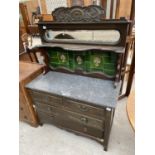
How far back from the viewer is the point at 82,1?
3.01 meters

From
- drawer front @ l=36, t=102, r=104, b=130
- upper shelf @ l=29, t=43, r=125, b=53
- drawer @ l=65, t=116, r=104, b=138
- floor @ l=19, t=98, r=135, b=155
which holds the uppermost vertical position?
upper shelf @ l=29, t=43, r=125, b=53

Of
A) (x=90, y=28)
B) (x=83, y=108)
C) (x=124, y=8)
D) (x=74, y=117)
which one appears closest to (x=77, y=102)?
(x=83, y=108)

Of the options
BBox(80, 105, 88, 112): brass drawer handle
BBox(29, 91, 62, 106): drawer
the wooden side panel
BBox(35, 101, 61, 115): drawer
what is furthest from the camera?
the wooden side panel

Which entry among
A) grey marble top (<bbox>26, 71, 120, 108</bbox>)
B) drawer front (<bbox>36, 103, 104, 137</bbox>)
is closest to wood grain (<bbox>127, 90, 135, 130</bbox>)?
grey marble top (<bbox>26, 71, 120, 108</bbox>)

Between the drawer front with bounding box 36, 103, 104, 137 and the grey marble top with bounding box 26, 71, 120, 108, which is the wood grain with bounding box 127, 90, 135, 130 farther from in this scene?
the drawer front with bounding box 36, 103, 104, 137

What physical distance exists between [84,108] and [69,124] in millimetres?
380

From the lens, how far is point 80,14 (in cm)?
113

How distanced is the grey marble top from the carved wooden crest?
0.57m

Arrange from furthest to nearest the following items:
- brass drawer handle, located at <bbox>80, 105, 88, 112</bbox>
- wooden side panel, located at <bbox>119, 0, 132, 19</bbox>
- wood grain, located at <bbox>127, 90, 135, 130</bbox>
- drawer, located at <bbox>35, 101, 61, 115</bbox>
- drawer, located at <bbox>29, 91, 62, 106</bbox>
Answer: wooden side panel, located at <bbox>119, 0, 132, 19</bbox> < drawer, located at <bbox>35, 101, 61, 115</bbox> < drawer, located at <bbox>29, 91, 62, 106</bbox> < brass drawer handle, located at <bbox>80, 105, 88, 112</bbox> < wood grain, located at <bbox>127, 90, 135, 130</bbox>

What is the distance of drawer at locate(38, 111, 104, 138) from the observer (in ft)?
4.42
